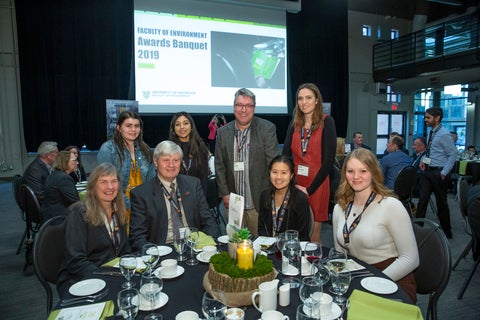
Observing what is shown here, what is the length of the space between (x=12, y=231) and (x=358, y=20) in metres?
13.0

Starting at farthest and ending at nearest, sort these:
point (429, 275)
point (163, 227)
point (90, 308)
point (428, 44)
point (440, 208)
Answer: point (428, 44) < point (440, 208) < point (163, 227) < point (429, 275) < point (90, 308)

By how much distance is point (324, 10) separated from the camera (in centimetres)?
1091

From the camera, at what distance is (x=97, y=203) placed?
217 cm

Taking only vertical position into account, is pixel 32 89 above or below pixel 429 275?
above

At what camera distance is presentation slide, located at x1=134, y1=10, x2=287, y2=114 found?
25.4 feet

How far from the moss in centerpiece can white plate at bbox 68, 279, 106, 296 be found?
560 millimetres

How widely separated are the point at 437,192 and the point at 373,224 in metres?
3.32

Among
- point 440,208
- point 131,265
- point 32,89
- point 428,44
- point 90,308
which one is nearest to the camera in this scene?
point 90,308

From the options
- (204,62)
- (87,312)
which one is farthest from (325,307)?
(204,62)

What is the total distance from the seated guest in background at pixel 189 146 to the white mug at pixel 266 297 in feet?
7.00

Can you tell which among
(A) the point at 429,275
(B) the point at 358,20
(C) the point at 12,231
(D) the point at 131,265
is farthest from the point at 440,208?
(B) the point at 358,20

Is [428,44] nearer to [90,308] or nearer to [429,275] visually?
[429,275]

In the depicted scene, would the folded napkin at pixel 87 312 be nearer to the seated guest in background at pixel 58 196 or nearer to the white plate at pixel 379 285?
the white plate at pixel 379 285

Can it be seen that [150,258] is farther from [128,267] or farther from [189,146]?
[189,146]
